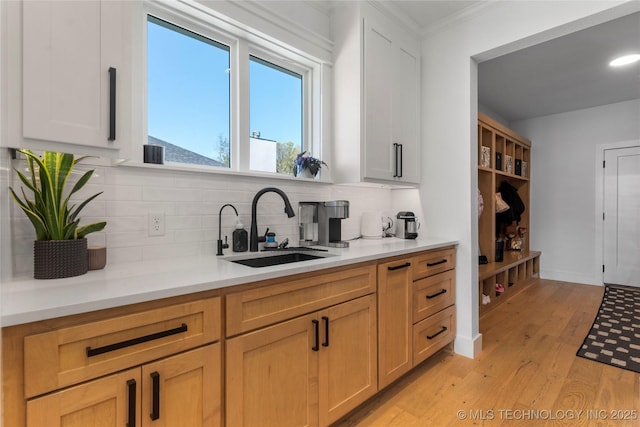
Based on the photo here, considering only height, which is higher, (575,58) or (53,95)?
(575,58)

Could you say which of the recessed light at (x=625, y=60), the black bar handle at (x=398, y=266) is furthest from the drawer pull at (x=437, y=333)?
the recessed light at (x=625, y=60)

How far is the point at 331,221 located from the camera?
2080 millimetres

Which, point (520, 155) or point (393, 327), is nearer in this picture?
point (393, 327)

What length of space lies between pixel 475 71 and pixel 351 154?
1.23 metres

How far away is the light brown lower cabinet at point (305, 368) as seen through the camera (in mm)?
1153

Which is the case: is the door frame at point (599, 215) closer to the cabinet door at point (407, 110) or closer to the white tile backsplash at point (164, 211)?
the cabinet door at point (407, 110)

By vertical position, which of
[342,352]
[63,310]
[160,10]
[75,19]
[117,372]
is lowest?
[342,352]

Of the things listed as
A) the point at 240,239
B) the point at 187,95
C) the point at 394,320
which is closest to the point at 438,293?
the point at 394,320

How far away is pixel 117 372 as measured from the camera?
34.9 inches

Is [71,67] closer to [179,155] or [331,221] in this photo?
[179,155]

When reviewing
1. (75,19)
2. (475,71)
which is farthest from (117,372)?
(475,71)

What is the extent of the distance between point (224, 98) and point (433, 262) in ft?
5.77

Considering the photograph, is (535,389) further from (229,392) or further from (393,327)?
(229,392)

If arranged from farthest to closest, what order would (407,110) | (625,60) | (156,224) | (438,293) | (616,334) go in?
(625,60), (616,334), (407,110), (438,293), (156,224)
